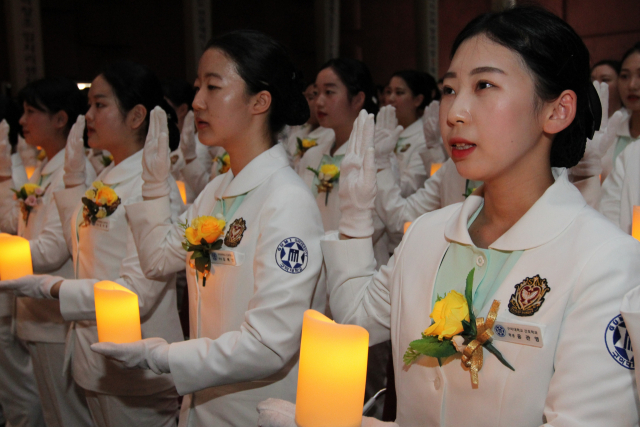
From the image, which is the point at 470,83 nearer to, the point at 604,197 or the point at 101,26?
the point at 604,197

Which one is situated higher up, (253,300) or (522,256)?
Result: (522,256)

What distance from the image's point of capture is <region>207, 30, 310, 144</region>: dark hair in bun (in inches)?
70.4

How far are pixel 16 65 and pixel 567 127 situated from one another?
24.7 ft

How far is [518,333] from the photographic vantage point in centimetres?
103

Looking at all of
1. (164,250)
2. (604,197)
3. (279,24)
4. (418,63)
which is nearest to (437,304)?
(164,250)

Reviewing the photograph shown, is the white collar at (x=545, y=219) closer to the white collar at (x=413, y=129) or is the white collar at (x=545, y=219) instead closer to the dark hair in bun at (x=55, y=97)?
the dark hair in bun at (x=55, y=97)

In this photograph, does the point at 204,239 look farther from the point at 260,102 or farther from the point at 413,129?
the point at 413,129

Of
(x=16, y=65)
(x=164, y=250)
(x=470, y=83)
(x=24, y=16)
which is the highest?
(x=24, y=16)

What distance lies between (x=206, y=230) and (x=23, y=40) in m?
6.83

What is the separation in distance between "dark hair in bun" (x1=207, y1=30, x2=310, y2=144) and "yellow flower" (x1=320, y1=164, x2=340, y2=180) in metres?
1.19

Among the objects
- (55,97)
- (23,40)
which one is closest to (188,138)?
(55,97)

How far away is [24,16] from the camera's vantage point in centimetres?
712

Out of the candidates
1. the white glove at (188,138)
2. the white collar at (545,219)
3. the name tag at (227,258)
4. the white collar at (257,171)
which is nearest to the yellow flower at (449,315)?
the white collar at (545,219)

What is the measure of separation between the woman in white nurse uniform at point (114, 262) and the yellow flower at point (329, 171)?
86 cm
